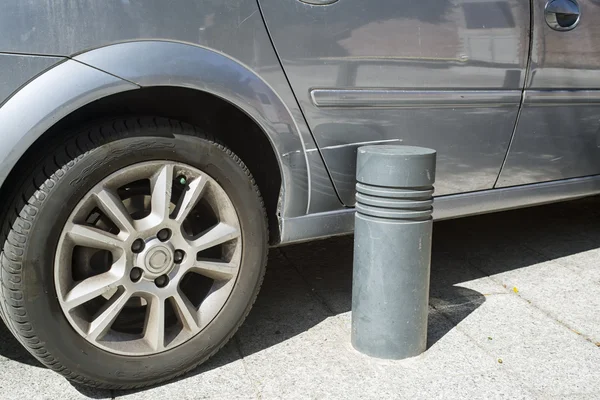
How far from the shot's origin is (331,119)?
2.76m

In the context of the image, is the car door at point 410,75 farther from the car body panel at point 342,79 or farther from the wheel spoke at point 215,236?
the wheel spoke at point 215,236

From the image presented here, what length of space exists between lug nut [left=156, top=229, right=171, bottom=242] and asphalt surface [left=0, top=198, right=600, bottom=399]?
54cm

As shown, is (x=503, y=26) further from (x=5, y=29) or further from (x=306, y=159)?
(x=5, y=29)

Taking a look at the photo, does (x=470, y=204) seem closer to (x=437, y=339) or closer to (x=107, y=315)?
(x=437, y=339)

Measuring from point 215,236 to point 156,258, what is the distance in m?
0.25

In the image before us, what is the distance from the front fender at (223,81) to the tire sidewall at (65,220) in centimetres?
16

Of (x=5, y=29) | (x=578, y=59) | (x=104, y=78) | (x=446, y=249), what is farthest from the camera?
(x=446, y=249)

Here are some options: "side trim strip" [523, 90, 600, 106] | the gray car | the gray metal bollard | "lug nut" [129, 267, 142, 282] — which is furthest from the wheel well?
"side trim strip" [523, 90, 600, 106]

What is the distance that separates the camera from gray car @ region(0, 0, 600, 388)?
226 cm

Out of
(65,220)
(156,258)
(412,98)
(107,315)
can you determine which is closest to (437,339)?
(412,98)

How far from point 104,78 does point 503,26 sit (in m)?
1.76

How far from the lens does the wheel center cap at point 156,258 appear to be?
8.04ft

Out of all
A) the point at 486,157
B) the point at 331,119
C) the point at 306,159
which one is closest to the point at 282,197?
the point at 306,159

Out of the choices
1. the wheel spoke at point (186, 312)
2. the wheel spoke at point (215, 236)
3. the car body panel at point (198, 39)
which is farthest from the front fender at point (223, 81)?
the wheel spoke at point (186, 312)
